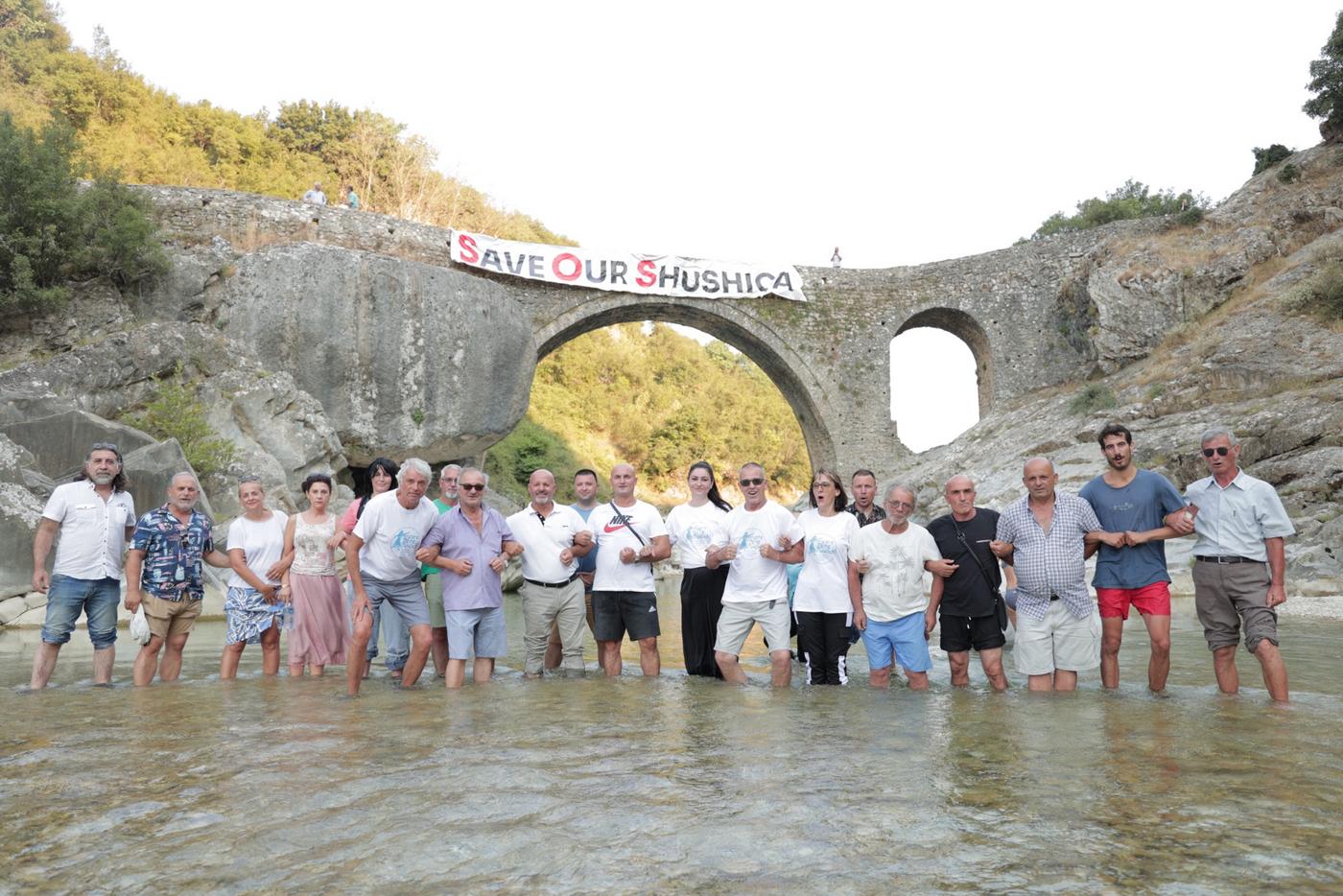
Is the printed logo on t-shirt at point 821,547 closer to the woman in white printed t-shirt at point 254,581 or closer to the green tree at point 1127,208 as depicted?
the woman in white printed t-shirt at point 254,581

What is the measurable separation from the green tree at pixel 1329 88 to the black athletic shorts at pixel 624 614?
21.2 m

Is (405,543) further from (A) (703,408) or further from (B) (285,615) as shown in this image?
(A) (703,408)

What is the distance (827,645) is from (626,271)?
16640 millimetres

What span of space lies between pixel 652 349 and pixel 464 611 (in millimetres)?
33005

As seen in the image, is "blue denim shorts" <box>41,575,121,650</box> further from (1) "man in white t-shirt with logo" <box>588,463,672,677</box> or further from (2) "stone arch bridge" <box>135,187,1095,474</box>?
(2) "stone arch bridge" <box>135,187,1095,474</box>

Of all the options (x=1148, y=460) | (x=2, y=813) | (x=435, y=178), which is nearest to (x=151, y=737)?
(x=2, y=813)

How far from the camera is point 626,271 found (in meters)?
20.8

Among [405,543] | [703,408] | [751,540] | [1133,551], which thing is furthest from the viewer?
[703,408]

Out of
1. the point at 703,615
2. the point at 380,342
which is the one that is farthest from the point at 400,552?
the point at 380,342

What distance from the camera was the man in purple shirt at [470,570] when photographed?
496cm

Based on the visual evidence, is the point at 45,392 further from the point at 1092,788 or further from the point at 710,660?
the point at 1092,788

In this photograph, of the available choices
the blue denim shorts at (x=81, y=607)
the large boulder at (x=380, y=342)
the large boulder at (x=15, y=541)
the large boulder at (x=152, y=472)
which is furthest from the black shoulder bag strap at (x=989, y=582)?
the large boulder at (x=380, y=342)

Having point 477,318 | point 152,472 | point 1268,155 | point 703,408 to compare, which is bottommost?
point 152,472

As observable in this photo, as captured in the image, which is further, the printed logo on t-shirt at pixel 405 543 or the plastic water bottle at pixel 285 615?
the plastic water bottle at pixel 285 615
